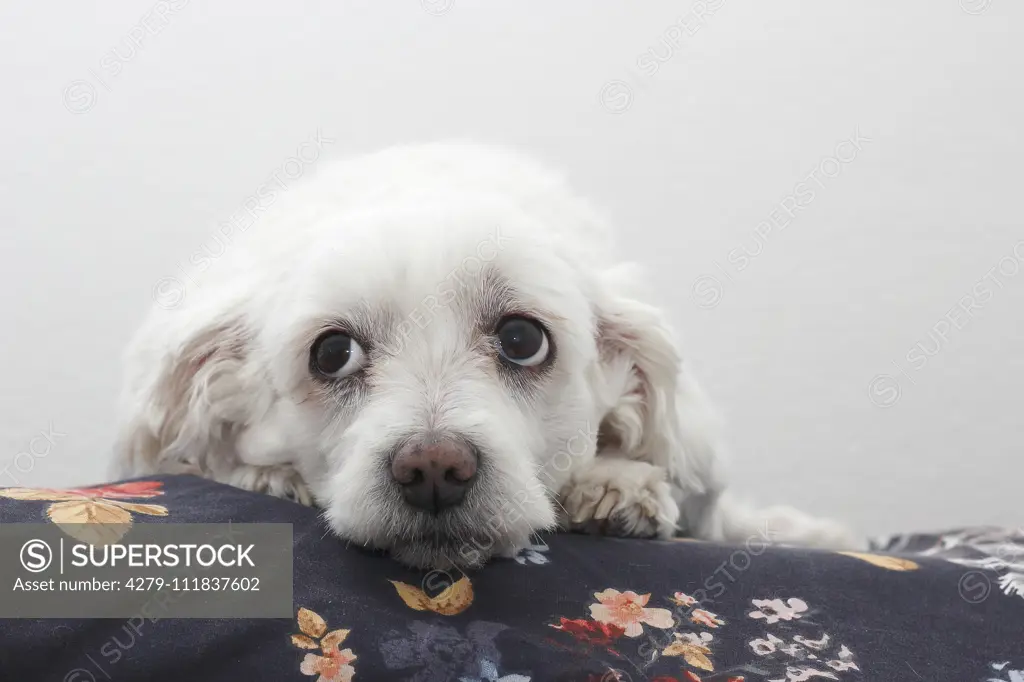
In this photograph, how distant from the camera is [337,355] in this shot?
1570 mm

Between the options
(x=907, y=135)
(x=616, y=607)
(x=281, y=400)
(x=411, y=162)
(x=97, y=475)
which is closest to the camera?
(x=616, y=607)

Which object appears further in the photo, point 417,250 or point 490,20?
point 490,20

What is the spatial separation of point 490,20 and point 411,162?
118 cm

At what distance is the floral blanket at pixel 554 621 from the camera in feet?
3.23

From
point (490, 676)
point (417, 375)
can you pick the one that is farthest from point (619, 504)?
point (490, 676)

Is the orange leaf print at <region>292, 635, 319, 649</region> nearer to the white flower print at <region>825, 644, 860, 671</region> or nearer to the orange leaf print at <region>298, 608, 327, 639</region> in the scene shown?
the orange leaf print at <region>298, 608, 327, 639</region>

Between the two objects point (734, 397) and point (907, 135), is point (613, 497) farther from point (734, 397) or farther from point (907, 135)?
point (907, 135)

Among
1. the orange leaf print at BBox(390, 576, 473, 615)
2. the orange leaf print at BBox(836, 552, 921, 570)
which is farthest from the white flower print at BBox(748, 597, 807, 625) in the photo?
the orange leaf print at BBox(390, 576, 473, 615)

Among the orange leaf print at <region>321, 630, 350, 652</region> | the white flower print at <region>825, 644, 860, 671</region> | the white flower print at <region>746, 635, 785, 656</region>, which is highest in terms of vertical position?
the orange leaf print at <region>321, 630, 350, 652</region>

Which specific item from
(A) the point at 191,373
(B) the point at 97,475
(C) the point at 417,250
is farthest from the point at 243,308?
(B) the point at 97,475

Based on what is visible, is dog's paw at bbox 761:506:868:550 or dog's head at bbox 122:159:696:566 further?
dog's paw at bbox 761:506:868:550

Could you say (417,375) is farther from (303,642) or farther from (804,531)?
(804,531)

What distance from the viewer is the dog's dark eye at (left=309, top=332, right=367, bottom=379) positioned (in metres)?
1.55

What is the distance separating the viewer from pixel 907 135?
330 cm
